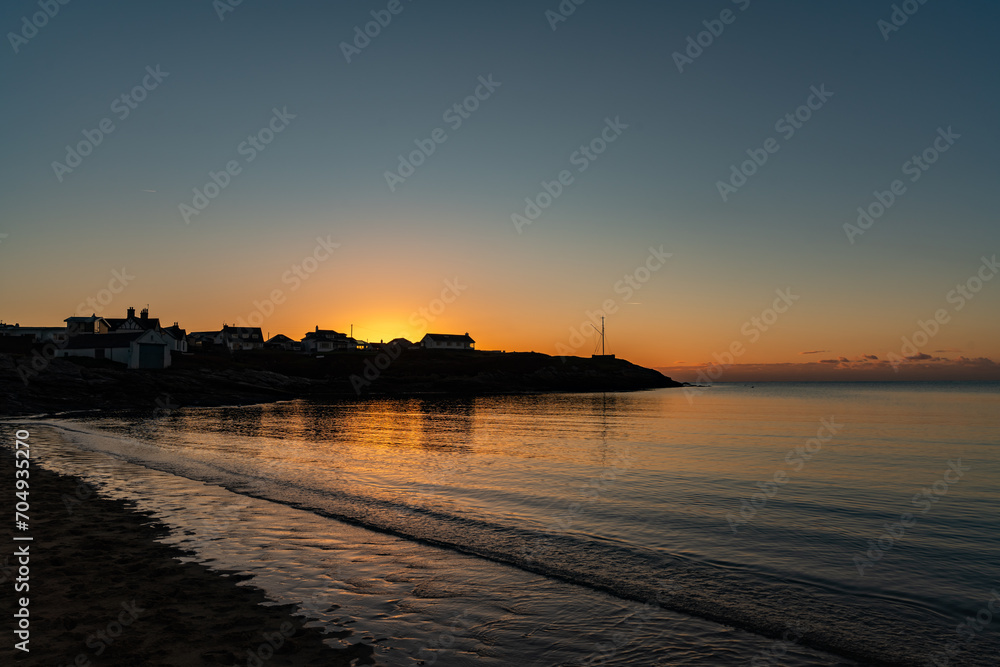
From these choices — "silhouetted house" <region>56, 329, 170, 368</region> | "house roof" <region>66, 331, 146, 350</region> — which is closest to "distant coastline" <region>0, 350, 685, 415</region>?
"silhouetted house" <region>56, 329, 170, 368</region>

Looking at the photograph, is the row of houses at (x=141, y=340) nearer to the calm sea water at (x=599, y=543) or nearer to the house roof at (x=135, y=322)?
the house roof at (x=135, y=322)

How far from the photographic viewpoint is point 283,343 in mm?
181625

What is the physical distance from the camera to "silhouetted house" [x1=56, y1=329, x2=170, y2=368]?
296ft

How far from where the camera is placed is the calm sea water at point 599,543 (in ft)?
30.1

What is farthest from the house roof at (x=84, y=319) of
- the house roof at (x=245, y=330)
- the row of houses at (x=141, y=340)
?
the house roof at (x=245, y=330)

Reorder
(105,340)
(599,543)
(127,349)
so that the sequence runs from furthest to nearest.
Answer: (105,340), (127,349), (599,543)

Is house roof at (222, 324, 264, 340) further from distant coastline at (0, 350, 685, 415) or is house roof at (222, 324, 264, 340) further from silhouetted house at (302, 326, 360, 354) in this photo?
distant coastline at (0, 350, 685, 415)

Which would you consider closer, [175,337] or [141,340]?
[141,340]

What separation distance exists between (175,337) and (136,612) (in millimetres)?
126776

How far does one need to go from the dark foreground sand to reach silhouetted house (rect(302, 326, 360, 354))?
172561 millimetres

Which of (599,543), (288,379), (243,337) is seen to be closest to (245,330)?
(243,337)

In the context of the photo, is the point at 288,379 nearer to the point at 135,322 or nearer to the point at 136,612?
the point at 135,322

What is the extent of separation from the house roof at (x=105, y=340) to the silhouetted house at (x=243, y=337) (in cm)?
6387

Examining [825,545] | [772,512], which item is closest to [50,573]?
[825,545]
